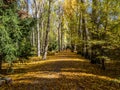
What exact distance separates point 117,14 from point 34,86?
845 centimetres

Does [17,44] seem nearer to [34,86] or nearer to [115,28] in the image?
[34,86]

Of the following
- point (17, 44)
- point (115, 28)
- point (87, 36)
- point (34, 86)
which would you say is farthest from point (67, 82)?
point (87, 36)

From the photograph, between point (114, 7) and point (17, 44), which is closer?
point (17, 44)

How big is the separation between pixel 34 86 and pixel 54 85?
89 cm

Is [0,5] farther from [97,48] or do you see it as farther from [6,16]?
[97,48]

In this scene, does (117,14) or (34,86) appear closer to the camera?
(34,86)

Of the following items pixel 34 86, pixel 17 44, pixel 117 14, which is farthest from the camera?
pixel 117 14

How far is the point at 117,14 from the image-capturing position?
1650 centimetres

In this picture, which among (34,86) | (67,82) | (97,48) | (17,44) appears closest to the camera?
(34,86)

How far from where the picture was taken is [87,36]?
22.1 m

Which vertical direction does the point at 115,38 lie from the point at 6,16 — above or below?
below

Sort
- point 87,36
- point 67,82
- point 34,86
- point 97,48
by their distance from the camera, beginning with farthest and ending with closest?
1. point 87,36
2. point 97,48
3. point 67,82
4. point 34,86

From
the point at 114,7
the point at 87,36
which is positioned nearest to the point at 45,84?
the point at 114,7

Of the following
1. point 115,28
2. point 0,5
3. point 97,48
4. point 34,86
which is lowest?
point 34,86
